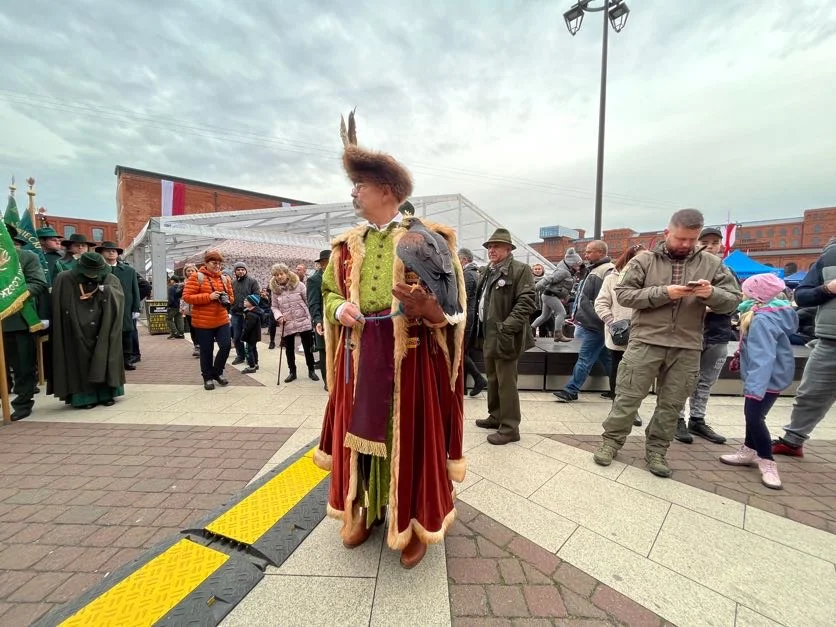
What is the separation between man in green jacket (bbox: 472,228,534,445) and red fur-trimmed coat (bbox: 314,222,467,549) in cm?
155

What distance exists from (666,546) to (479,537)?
1.06 m

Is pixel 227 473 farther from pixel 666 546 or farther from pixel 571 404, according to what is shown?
pixel 571 404

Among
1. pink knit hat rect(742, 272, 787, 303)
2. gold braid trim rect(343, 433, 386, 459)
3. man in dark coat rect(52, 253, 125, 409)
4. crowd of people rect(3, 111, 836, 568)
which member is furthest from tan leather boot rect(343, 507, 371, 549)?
man in dark coat rect(52, 253, 125, 409)

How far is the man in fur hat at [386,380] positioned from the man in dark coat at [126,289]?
6204 mm

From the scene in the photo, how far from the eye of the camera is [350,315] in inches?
64.5

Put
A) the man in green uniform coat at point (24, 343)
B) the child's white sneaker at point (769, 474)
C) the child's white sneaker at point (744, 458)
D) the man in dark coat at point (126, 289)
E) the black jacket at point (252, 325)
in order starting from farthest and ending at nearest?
the black jacket at point (252, 325), the man in dark coat at point (126, 289), the man in green uniform coat at point (24, 343), the child's white sneaker at point (744, 458), the child's white sneaker at point (769, 474)

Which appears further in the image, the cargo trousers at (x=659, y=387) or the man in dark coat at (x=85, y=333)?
the man in dark coat at (x=85, y=333)

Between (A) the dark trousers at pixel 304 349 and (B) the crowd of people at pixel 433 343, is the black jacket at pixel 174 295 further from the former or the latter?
(A) the dark trousers at pixel 304 349

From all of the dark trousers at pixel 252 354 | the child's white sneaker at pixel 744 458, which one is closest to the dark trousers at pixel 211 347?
the dark trousers at pixel 252 354

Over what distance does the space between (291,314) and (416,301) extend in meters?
4.97

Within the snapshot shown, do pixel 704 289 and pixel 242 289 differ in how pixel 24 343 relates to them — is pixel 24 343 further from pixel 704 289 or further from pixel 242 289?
pixel 704 289

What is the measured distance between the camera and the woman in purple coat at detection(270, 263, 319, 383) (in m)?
5.96

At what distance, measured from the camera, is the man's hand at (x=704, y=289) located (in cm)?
260

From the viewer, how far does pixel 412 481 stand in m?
1.81
